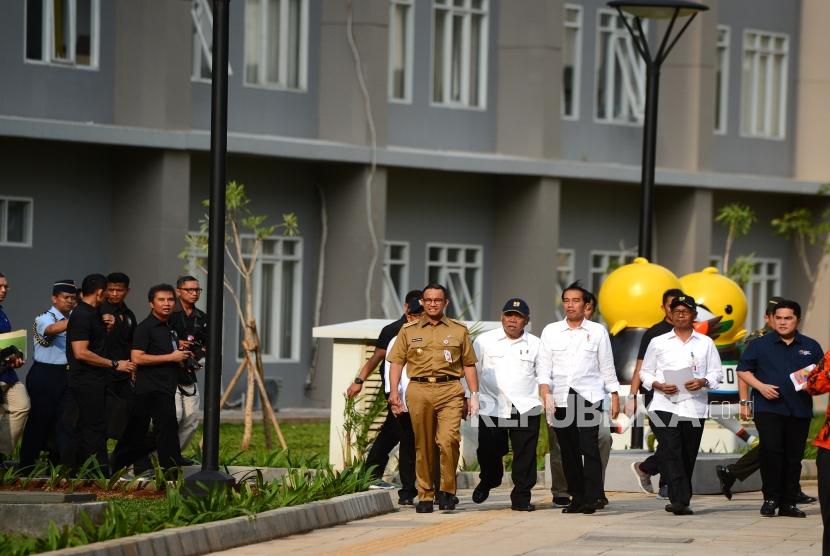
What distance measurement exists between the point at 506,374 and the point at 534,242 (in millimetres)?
17101

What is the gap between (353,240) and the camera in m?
30.6

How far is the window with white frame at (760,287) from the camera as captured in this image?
38062mm

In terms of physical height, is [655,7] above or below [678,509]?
above

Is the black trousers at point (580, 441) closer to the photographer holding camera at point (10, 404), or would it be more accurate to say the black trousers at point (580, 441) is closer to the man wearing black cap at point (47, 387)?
the man wearing black cap at point (47, 387)

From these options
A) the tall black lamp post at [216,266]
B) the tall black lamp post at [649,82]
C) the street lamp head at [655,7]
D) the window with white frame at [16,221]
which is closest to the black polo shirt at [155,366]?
the tall black lamp post at [216,266]

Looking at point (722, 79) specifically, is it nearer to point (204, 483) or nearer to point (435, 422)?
point (435, 422)

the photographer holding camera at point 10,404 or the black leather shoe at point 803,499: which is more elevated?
the photographer holding camera at point 10,404

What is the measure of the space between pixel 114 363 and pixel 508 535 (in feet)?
13.4

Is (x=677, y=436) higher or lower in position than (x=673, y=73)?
lower

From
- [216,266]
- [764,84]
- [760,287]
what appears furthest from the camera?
[760,287]

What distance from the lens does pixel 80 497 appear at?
1288 cm

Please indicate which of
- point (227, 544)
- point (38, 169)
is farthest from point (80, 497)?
point (38, 169)

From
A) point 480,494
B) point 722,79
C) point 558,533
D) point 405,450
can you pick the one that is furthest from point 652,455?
point 722,79

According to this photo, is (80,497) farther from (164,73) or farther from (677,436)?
(164,73)
